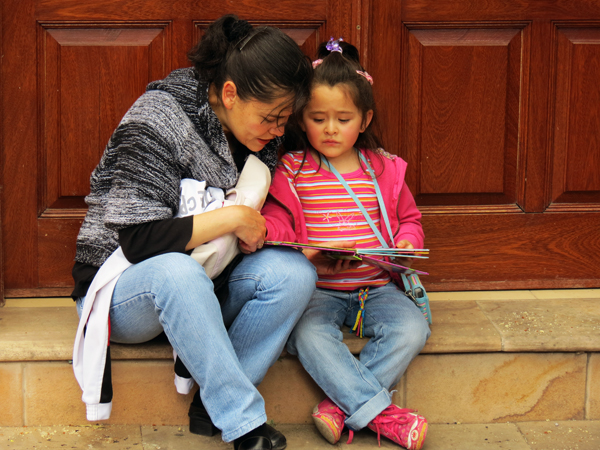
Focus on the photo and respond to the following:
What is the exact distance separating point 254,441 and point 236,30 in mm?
1103

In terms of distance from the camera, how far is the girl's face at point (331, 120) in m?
2.12

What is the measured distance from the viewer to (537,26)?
2.46 meters

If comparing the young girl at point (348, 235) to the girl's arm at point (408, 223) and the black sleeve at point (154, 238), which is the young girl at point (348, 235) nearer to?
the girl's arm at point (408, 223)

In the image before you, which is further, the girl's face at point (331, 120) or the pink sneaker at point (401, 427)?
the girl's face at point (331, 120)

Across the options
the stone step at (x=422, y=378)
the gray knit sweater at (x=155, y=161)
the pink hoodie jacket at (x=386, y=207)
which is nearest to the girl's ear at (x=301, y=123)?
the pink hoodie jacket at (x=386, y=207)

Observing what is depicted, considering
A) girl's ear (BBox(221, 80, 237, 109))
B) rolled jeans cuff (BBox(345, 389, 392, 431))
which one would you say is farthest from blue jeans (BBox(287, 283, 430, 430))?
girl's ear (BBox(221, 80, 237, 109))

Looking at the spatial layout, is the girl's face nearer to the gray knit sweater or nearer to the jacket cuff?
the gray knit sweater

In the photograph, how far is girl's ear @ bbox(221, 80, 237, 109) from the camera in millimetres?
1932

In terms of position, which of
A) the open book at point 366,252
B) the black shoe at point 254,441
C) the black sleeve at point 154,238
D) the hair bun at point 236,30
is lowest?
the black shoe at point 254,441

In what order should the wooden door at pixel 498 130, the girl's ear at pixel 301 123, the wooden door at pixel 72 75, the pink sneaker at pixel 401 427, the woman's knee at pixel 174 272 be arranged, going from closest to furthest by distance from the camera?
1. the woman's knee at pixel 174 272
2. the pink sneaker at pixel 401 427
3. the girl's ear at pixel 301 123
4. the wooden door at pixel 72 75
5. the wooden door at pixel 498 130

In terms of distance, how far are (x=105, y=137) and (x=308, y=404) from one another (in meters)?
1.11

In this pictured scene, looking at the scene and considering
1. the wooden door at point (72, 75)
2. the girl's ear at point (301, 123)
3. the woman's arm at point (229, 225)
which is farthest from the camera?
the wooden door at point (72, 75)

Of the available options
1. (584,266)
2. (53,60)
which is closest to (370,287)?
(584,266)

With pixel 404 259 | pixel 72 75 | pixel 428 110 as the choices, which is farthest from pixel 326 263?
pixel 72 75
